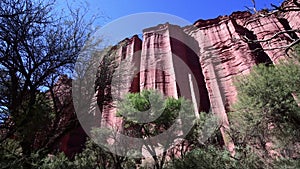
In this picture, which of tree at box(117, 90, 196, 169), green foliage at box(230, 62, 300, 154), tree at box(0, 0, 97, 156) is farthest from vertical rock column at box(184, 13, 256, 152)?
tree at box(0, 0, 97, 156)

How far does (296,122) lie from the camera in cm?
1331

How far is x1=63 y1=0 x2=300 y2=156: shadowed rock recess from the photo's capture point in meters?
27.4

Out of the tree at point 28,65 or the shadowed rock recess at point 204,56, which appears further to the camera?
the shadowed rock recess at point 204,56

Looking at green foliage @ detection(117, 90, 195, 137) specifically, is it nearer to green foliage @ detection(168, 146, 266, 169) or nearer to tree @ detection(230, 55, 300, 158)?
green foliage @ detection(168, 146, 266, 169)

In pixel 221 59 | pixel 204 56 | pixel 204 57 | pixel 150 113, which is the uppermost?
pixel 204 56

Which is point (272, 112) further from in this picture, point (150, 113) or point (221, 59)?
point (221, 59)

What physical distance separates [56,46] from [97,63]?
170cm

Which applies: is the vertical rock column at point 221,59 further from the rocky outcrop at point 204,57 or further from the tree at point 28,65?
the tree at point 28,65

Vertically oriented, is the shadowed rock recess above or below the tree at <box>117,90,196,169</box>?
above

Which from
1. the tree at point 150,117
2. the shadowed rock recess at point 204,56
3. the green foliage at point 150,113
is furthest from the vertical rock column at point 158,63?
the tree at point 150,117

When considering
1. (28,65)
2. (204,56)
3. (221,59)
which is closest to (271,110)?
(28,65)

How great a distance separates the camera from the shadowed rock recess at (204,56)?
27359 mm

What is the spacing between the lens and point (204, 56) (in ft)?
106

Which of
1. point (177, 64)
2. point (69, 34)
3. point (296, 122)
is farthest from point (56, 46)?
point (177, 64)
